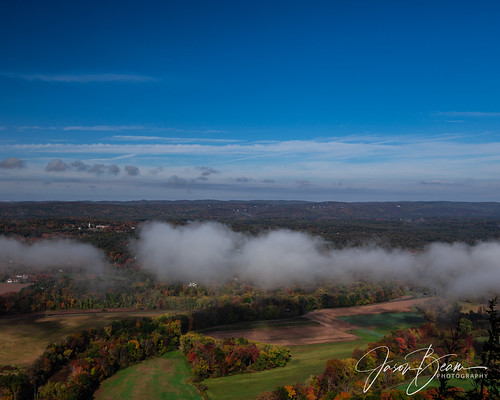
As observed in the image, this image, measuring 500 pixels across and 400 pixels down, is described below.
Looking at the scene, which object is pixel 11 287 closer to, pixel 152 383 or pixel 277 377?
pixel 152 383

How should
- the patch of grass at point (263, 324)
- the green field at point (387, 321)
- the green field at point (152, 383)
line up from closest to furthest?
the green field at point (152, 383)
the patch of grass at point (263, 324)
the green field at point (387, 321)

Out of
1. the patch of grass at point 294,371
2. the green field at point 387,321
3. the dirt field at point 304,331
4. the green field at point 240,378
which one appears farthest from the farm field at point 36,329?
the green field at point 387,321

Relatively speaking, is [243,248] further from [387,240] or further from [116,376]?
[116,376]

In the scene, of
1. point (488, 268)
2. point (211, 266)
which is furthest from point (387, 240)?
point (211, 266)

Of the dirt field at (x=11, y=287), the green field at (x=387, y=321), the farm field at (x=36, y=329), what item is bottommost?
the green field at (x=387, y=321)

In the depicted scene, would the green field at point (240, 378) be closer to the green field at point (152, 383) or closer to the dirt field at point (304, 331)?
the green field at point (152, 383)

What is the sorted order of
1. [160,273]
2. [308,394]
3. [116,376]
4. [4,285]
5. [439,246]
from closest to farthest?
[308,394] → [116,376] → [4,285] → [160,273] → [439,246]
